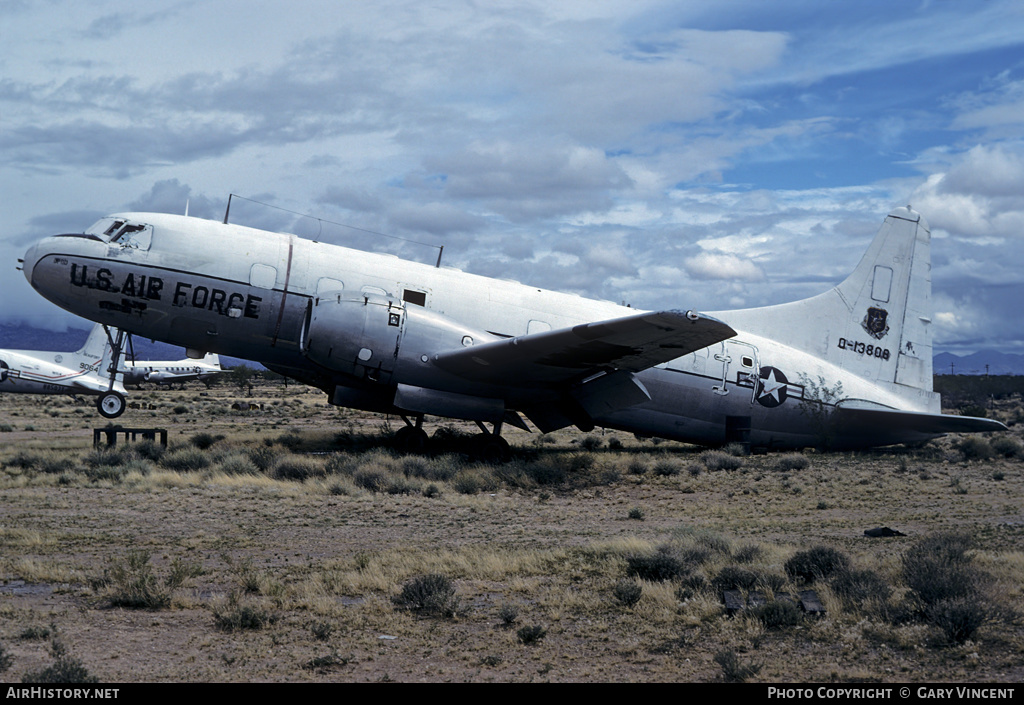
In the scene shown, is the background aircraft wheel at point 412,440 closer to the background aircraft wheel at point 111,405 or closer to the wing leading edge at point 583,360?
the wing leading edge at point 583,360

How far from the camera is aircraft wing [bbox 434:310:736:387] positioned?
16547mm

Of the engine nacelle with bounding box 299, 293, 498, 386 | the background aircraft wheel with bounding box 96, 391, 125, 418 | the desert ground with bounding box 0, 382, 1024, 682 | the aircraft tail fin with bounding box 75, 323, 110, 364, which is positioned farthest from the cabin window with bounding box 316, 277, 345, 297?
the aircraft tail fin with bounding box 75, 323, 110, 364

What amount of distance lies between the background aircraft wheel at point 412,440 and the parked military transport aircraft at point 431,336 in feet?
0.22

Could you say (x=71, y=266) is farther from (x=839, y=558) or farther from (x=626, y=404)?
(x=839, y=558)

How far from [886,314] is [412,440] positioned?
602 inches

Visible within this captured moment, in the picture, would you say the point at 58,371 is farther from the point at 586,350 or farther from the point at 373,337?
the point at 586,350

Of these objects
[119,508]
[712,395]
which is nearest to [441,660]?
[119,508]

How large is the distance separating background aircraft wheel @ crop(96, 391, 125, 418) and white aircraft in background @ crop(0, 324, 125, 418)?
1667cm

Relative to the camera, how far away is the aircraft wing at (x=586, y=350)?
16.5 m

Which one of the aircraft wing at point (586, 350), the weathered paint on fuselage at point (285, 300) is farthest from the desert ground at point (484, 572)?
the weathered paint on fuselage at point (285, 300)

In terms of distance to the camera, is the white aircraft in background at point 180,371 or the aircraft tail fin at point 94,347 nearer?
the aircraft tail fin at point 94,347

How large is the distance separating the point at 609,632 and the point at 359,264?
1423 centimetres

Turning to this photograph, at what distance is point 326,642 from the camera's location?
278 inches

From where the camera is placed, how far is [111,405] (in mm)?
26125
